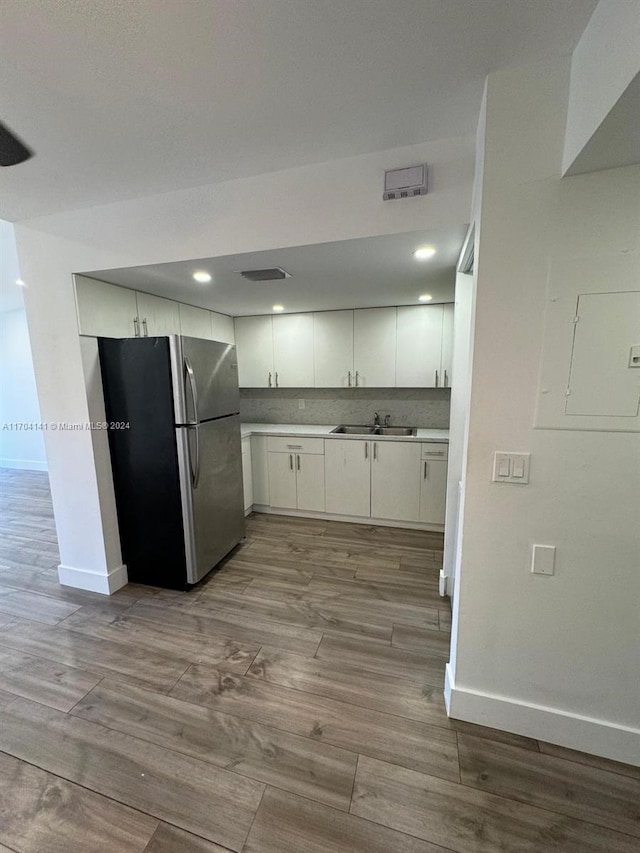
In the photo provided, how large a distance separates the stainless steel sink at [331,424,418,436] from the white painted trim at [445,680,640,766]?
2447 mm

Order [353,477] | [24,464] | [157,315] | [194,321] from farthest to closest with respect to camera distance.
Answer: [24,464], [353,477], [194,321], [157,315]

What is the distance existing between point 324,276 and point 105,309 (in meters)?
1.57

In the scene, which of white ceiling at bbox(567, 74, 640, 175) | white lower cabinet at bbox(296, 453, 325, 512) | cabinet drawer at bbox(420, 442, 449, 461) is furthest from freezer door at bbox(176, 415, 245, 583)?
white ceiling at bbox(567, 74, 640, 175)

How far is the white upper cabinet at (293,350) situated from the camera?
152 inches

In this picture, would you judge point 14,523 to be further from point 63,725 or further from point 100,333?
point 63,725

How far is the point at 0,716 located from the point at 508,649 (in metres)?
2.36

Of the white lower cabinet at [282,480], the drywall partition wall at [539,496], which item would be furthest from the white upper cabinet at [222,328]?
the drywall partition wall at [539,496]

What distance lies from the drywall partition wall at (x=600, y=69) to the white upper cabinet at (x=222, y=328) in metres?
3.16

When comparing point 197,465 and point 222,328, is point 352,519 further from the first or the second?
point 222,328

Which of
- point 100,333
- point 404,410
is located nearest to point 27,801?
point 100,333

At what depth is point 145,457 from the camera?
7.97 feet

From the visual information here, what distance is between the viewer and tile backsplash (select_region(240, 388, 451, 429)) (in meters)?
3.86

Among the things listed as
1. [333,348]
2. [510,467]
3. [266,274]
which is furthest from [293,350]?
[510,467]

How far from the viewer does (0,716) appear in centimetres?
160
